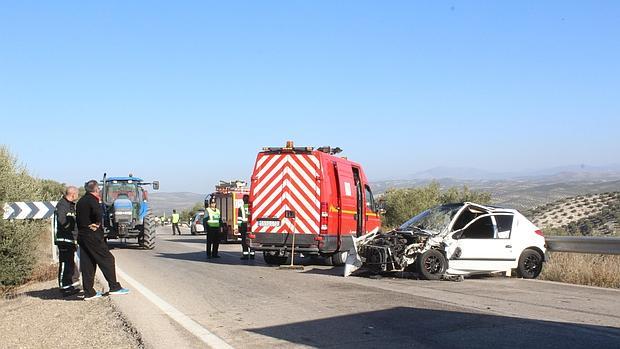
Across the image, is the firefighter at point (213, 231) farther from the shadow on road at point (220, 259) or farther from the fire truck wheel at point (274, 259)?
the fire truck wheel at point (274, 259)

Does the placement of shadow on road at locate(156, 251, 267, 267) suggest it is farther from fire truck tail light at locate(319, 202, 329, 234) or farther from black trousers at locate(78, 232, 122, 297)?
black trousers at locate(78, 232, 122, 297)

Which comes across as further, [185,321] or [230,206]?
[230,206]

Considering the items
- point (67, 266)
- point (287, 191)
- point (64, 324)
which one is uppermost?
point (287, 191)

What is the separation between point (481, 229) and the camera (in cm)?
1299

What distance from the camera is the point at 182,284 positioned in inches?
460

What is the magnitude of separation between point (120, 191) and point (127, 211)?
4.77 ft

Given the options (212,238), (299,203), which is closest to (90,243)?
(299,203)

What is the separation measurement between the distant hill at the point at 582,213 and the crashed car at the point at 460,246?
48.2 feet

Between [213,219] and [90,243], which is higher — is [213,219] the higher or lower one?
the higher one

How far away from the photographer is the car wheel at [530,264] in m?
12.8

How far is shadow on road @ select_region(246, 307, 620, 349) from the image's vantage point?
656 centimetres

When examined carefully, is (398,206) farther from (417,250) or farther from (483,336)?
(483,336)

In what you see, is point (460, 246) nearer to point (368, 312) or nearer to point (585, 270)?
point (585, 270)

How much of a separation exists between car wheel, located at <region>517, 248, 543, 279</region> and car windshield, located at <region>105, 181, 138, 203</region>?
50.9ft
